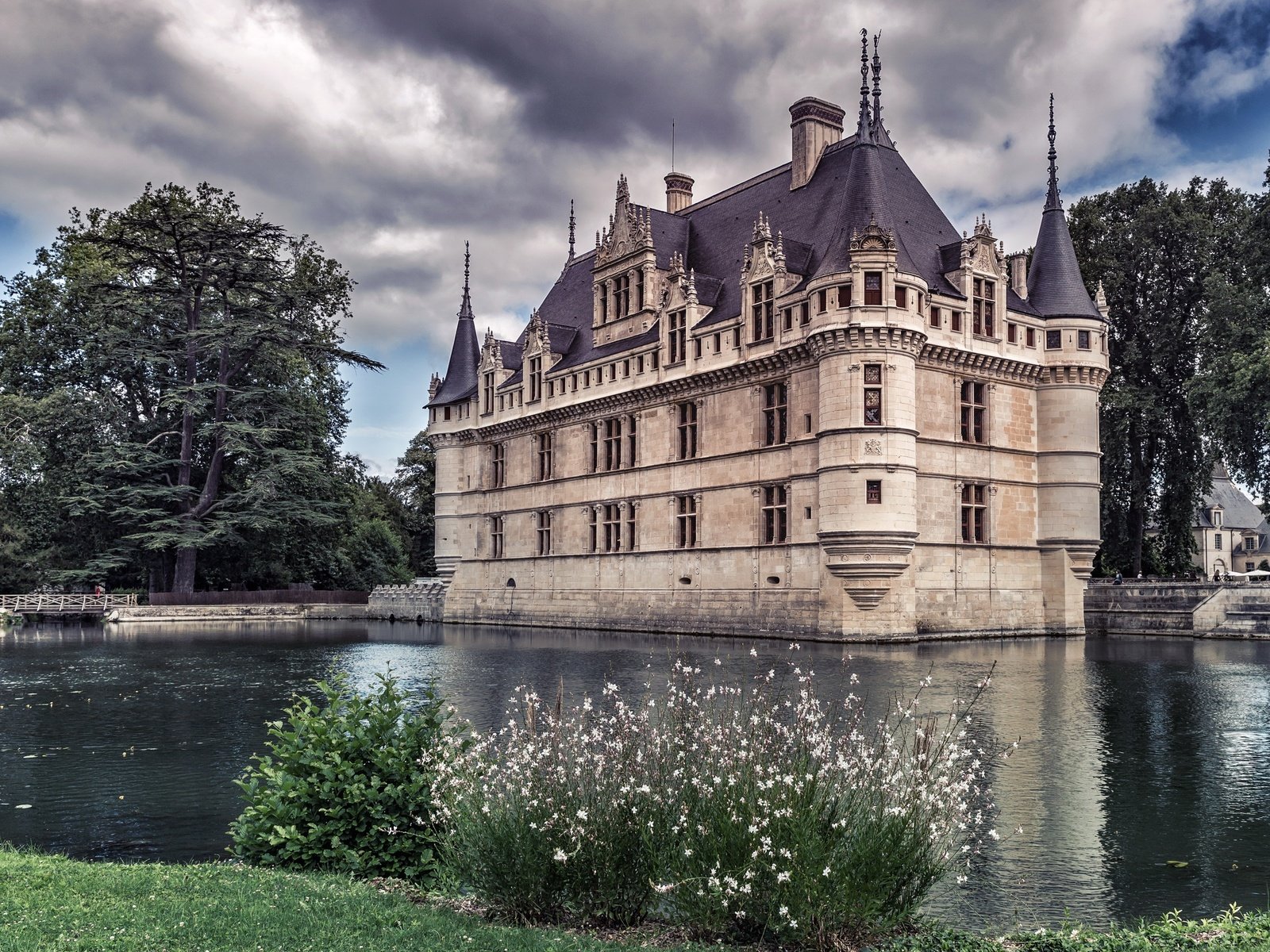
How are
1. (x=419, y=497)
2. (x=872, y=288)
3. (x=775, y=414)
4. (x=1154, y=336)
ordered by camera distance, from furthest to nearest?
(x=419, y=497) → (x=1154, y=336) → (x=775, y=414) → (x=872, y=288)

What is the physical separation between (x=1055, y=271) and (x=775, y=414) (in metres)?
11.7

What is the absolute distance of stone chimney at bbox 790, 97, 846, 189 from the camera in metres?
43.9

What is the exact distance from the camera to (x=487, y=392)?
185ft

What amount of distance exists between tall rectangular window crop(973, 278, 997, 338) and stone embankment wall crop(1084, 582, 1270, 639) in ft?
36.8

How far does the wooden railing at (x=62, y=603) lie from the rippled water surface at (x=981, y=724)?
1774 centimetres

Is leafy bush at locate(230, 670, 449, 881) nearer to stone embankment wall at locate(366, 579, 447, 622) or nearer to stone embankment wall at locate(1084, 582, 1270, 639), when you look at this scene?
stone embankment wall at locate(1084, 582, 1270, 639)

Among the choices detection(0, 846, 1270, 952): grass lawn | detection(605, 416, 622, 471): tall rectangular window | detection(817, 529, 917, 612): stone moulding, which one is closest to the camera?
detection(0, 846, 1270, 952): grass lawn

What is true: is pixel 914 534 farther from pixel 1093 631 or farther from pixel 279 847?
pixel 279 847

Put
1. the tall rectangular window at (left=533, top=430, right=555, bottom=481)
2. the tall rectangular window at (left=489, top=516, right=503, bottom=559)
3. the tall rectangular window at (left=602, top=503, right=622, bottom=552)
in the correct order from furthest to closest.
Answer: the tall rectangular window at (left=489, top=516, right=503, bottom=559) < the tall rectangular window at (left=533, top=430, right=555, bottom=481) < the tall rectangular window at (left=602, top=503, right=622, bottom=552)

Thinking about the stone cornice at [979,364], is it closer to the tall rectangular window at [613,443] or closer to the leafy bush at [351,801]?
the tall rectangular window at [613,443]

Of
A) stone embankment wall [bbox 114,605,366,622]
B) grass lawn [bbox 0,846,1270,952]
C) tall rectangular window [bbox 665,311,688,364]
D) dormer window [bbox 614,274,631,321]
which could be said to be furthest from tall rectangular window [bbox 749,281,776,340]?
grass lawn [bbox 0,846,1270,952]

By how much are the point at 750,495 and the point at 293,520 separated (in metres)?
26.2

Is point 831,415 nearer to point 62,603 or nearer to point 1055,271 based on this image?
point 1055,271

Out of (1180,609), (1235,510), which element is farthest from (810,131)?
(1235,510)
